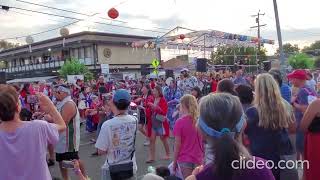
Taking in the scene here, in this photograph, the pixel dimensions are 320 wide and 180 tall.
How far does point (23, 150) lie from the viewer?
123 inches

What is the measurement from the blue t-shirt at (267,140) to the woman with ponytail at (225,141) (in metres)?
1.78

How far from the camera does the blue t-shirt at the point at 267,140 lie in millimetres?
3850

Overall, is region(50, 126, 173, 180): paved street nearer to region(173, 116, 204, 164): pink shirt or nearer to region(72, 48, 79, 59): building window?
region(173, 116, 204, 164): pink shirt

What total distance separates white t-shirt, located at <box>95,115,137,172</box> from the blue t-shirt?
1.24 m

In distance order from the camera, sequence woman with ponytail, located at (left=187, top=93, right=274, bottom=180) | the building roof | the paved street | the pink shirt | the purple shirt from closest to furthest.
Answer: woman with ponytail, located at (left=187, top=93, right=274, bottom=180)
the purple shirt
the pink shirt
the paved street
the building roof

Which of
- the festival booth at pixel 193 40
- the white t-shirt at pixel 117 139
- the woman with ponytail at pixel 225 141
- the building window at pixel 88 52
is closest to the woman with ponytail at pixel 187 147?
the white t-shirt at pixel 117 139

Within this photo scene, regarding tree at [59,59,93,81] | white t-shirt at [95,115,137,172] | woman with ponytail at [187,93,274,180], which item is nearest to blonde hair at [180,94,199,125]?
white t-shirt at [95,115,137,172]

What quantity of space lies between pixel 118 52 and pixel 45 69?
1006 cm

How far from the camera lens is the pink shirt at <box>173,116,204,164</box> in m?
4.88

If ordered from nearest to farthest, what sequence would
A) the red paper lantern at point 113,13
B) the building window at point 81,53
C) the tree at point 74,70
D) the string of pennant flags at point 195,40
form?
the red paper lantern at point 113,13, the string of pennant flags at point 195,40, the tree at point 74,70, the building window at point 81,53

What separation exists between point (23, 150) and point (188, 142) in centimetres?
224

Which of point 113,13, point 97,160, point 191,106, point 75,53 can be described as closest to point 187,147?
point 191,106

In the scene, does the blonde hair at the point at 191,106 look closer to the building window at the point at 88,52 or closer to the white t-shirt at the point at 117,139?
the white t-shirt at the point at 117,139

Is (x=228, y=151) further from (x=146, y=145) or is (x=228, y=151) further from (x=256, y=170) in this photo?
(x=146, y=145)
